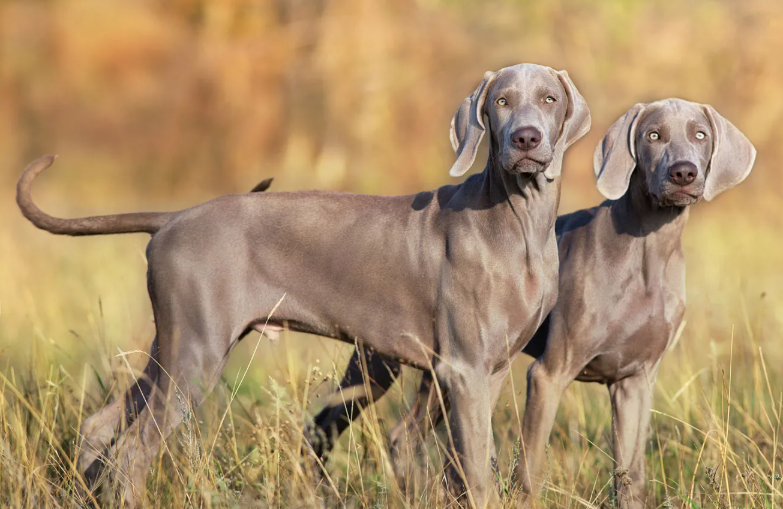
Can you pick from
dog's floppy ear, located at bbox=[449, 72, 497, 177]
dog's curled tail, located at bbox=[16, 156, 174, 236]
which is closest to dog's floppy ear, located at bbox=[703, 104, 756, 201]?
dog's floppy ear, located at bbox=[449, 72, 497, 177]

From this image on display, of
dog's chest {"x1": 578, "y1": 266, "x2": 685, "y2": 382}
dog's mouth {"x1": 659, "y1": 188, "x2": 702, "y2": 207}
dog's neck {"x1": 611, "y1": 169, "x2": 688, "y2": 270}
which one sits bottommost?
dog's chest {"x1": 578, "y1": 266, "x2": 685, "y2": 382}

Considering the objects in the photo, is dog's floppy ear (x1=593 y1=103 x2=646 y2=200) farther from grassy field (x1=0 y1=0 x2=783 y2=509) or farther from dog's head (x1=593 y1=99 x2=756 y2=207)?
grassy field (x1=0 y1=0 x2=783 y2=509)

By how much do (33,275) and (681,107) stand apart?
6.12 meters

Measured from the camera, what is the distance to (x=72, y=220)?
3904 mm

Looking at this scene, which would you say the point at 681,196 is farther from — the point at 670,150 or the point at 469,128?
the point at 469,128

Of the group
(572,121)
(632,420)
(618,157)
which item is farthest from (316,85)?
(572,121)

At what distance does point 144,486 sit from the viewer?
333 cm

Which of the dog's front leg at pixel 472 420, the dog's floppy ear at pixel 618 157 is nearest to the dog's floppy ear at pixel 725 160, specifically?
the dog's floppy ear at pixel 618 157

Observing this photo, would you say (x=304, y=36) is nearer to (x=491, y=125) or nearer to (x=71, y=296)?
(x=71, y=296)

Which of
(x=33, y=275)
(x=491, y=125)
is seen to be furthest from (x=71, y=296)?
(x=491, y=125)

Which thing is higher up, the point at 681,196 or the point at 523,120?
the point at 523,120

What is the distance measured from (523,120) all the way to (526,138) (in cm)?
10

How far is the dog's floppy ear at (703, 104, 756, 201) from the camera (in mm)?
3836

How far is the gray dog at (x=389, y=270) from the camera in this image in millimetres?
3576
